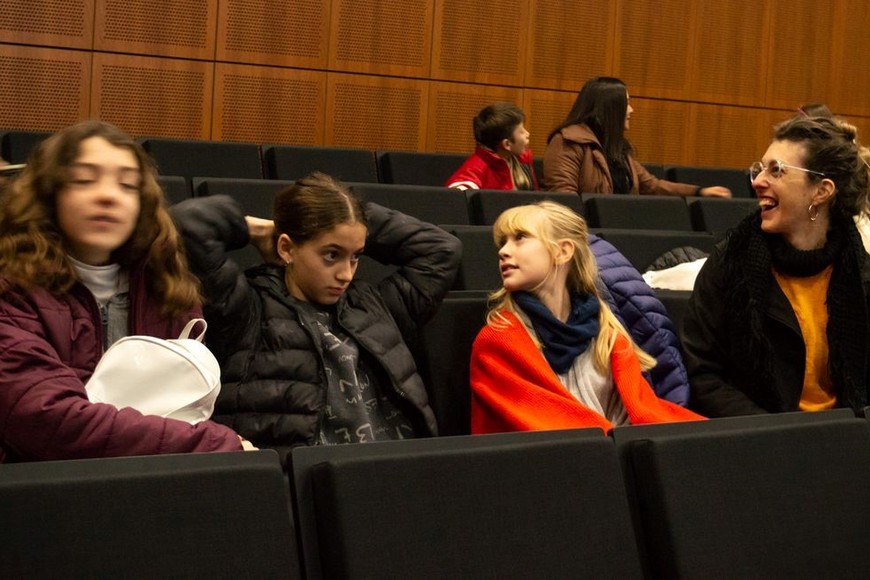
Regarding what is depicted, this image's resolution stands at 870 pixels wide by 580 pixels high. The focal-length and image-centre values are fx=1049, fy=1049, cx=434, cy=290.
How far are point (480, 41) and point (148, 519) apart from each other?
4.84 m

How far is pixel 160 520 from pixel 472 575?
303 mm

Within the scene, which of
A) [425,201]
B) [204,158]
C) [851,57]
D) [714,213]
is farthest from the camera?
[851,57]

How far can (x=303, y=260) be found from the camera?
1.85 meters

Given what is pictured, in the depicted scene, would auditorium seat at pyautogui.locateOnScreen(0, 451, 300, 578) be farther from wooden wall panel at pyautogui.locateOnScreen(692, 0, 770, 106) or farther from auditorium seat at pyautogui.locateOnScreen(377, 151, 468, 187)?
wooden wall panel at pyautogui.locateOnScreen(692, 0, 770, 106)

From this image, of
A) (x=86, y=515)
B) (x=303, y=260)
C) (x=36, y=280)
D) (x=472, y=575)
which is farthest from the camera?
(x=303, y=260)

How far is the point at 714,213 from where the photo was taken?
365cm

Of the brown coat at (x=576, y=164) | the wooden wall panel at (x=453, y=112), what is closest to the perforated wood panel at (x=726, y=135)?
the wooden wall panel at (x=453, y=112)

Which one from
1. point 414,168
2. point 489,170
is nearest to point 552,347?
point 489,170

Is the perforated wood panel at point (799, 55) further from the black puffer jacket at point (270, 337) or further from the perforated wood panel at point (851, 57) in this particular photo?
the black puffer jacket at point (270, 337)

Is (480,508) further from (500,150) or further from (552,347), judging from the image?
(500,150)

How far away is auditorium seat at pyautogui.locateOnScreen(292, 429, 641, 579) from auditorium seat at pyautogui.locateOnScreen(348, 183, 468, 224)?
1900mm

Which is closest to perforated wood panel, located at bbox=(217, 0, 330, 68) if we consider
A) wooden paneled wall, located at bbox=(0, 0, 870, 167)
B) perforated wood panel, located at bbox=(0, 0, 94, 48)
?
wooden paneled wall, located at bbox=(0, 0, 870, 167)

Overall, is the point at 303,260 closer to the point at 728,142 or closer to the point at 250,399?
the point at 250,399

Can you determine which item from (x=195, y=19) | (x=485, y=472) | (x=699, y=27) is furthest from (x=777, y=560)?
(x=699, y=27)
